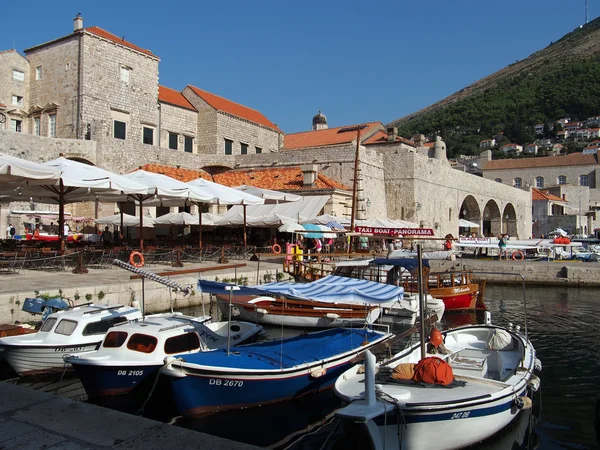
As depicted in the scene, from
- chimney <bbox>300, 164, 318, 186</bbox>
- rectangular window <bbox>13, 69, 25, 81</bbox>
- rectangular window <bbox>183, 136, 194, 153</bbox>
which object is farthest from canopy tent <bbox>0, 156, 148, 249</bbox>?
rectangular window <bbox>183, 136, 194, 153</bbox>

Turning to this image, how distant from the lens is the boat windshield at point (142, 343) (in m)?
7.84

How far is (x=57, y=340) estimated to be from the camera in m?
8.63

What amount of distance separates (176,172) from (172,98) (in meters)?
8.54

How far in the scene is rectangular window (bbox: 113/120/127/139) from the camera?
29.6 m

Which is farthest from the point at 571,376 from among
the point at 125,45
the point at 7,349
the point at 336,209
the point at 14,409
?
the point at 125,45

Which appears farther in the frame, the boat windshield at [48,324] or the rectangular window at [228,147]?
the rectangular window at [228,147]

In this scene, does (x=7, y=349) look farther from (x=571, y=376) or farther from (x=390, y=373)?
(x=571, y=376)

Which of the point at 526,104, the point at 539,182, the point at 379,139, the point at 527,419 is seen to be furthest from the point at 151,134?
the point at 526,104

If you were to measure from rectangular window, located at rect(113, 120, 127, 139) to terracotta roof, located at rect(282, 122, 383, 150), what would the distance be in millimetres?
13962

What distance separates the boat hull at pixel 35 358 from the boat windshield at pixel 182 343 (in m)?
1.73

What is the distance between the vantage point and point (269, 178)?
3014 cm

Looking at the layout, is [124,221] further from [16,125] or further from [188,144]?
[188,144]

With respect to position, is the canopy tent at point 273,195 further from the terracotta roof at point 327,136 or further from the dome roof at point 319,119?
the dome roof at point 319,119

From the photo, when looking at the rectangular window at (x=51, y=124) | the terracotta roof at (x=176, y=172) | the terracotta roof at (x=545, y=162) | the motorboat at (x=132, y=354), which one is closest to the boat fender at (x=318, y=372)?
the motorboat at (x=132, y=354)
